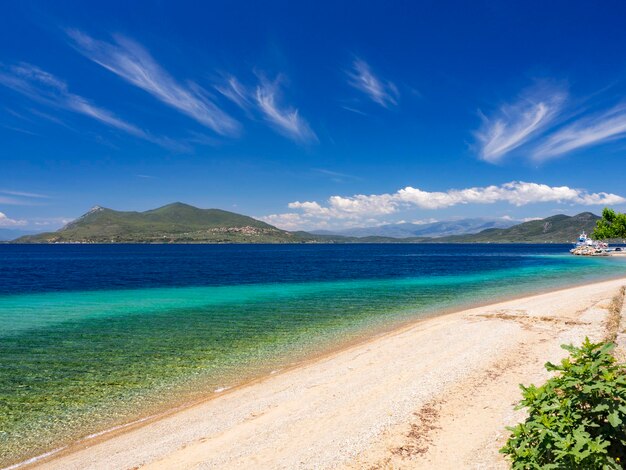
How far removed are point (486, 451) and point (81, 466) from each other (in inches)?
476

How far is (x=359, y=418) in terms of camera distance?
12852mm

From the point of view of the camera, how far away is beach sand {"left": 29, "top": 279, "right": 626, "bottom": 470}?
1068cm

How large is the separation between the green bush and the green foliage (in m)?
171

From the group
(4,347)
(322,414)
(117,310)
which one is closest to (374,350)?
(322,414)

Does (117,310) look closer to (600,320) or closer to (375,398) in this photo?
(375,398)

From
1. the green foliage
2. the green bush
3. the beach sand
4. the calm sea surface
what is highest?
the green foliage

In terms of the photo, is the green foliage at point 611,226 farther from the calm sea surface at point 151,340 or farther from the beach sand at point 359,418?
the beach sand at point 359,418

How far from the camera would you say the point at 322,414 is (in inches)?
535

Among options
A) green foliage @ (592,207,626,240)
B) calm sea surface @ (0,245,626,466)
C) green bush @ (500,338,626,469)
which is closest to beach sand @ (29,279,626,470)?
calm sea surface @ (0,245,626,466)

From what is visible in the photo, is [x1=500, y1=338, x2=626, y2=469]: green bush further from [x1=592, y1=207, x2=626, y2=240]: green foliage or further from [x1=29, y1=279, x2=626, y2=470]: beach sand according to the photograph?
[x1=592, y1=207, x2=626, y2=240]: green foliage

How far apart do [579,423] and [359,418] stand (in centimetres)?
722

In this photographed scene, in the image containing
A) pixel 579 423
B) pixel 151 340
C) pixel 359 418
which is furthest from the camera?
pixel 151 340

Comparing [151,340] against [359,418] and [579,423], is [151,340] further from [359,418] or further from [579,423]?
[579,423]

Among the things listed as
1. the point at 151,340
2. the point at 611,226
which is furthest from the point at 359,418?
the point at 611,226
